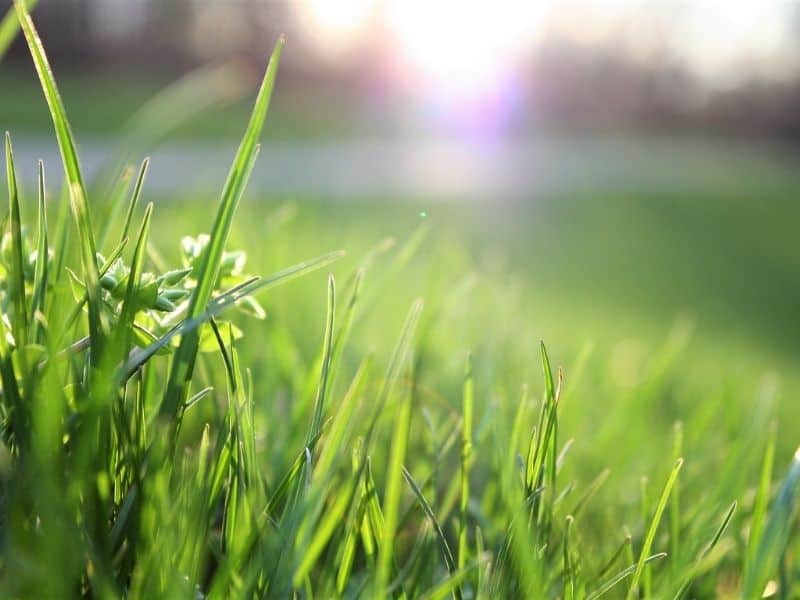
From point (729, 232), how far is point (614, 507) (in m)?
7.31

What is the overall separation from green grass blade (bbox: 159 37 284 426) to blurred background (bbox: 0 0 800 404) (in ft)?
1.07

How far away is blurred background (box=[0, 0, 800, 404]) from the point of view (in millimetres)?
2873

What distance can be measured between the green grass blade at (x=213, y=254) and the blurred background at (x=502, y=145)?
33 cm

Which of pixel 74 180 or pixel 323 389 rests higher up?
pixel 74 180

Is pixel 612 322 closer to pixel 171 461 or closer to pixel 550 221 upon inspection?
pixel 171 461

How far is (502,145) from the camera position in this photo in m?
15.1

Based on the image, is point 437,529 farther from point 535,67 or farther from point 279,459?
point 535,67

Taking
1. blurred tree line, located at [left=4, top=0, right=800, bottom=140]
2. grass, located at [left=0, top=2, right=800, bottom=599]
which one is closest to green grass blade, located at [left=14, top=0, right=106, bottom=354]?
grass, located at [left=0, top=2, right=800, bottom=599]

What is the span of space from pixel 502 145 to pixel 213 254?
49.4ft

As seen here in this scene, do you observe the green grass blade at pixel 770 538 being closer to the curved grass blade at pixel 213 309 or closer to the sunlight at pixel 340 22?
the curved grass blade at pixel 213 309

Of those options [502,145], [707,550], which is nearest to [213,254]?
[707,550]

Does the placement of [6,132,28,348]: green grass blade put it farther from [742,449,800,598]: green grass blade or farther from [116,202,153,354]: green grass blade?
[742,449,800,598]: green grass blade

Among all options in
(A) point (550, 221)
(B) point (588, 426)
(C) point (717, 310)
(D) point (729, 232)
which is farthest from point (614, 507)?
(D) point (729, 232)

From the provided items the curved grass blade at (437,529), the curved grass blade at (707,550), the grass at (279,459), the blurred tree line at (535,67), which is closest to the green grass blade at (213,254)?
the grass at (279,459)
